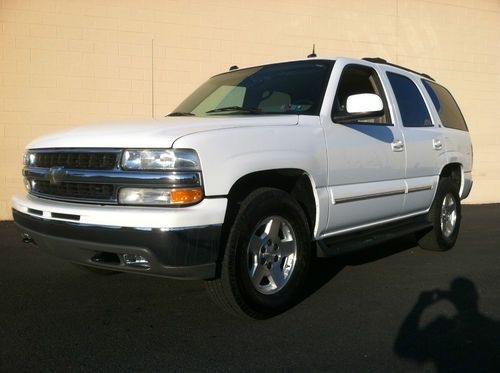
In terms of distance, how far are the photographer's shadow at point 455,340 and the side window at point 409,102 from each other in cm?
194

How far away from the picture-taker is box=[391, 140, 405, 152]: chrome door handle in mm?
4488

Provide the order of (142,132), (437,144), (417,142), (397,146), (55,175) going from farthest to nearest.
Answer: (437,144)
(417,142)
(397,146)
(55,175)
(142,132)

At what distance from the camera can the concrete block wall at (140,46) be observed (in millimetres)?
7539

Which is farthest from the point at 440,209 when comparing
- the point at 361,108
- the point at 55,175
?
the point at 55,175

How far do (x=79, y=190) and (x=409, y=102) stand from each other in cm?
348

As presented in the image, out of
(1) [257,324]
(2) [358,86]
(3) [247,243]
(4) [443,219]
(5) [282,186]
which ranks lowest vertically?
(1) [257,324]

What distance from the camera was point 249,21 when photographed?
28.3 feet

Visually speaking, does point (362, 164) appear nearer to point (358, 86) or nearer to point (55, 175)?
point (358, 86)

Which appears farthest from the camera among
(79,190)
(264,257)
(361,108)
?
(361,108)

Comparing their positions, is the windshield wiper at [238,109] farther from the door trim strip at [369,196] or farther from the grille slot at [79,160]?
the grille slot at [79,160]

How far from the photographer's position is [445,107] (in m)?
6.05

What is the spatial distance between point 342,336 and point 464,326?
857 millimetres

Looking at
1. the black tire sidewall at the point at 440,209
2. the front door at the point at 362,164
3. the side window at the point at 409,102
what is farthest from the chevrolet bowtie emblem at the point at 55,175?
the black tire sidewall at the point at 440,209

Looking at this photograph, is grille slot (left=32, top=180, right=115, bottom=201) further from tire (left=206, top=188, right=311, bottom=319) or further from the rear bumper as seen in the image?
tire (left=206, top=188, right=311, bottom=319)
